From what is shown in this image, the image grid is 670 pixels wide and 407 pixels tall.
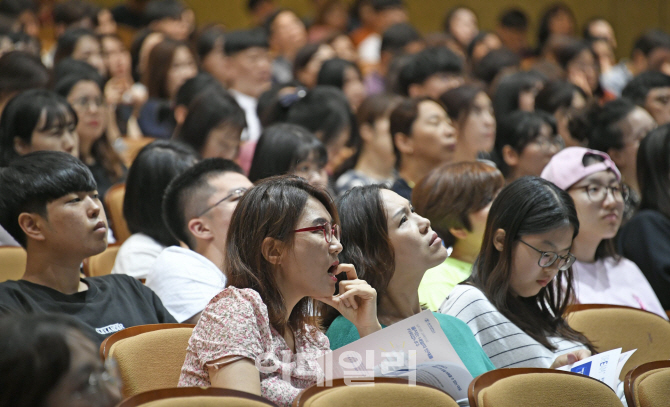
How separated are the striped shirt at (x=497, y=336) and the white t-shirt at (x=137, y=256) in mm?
1124

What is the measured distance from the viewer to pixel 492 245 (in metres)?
2.29

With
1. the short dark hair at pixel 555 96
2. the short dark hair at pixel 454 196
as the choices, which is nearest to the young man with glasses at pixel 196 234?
the short dark hair at pixel 454 196

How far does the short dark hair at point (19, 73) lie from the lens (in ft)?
12.5

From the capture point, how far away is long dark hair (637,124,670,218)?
126 inches

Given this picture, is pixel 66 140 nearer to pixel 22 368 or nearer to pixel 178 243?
pixel 178 243

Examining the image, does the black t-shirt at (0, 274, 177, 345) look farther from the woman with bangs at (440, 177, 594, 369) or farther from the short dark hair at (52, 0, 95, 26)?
the short dark hair at (52, 0, 95, 26)

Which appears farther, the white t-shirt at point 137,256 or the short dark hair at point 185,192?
the white t-shirt at point 137,256

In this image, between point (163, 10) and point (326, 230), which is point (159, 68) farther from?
point (326, 230)

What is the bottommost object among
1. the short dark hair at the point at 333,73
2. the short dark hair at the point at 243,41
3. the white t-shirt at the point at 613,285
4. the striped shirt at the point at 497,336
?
the white t-shirt at the point at 613,285

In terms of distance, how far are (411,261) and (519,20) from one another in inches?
269

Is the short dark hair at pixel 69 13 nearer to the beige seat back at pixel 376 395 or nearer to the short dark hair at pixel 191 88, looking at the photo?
the short dark hair at pixel 191 88

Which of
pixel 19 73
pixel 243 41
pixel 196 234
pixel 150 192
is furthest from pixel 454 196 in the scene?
pixel 243 41

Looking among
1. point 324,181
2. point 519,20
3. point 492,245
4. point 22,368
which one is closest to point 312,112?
point 324,181

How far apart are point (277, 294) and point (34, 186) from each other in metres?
0.80
